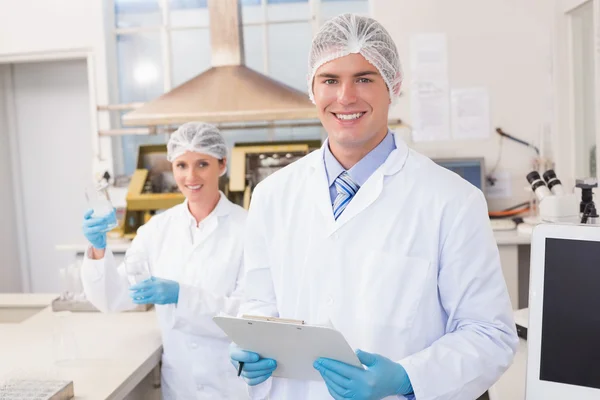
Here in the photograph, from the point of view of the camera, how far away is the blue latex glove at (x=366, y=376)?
1076 millimetres

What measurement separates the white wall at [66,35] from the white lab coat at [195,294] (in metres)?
2.45

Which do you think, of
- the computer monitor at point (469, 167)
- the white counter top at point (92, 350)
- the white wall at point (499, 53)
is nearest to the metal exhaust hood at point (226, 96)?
the white counter top at point (92, 350)

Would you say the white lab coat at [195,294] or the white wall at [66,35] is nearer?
the white lab coat at [195,294]

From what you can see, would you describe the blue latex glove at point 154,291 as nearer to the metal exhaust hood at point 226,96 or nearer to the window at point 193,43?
the metal exhaust hood at point 226,96

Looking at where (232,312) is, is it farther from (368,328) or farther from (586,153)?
(586,153)

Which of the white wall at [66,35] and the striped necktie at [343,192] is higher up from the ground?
the white wall at [66,35]

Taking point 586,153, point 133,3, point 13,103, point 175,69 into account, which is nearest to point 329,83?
point 586,153

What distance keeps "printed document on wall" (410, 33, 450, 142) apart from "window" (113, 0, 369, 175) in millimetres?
542

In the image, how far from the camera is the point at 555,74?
12.5 feet

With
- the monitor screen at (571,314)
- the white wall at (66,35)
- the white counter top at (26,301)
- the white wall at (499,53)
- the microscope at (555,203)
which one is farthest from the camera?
the white wall at (66,35)

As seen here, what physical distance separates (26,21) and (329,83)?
3822 mm

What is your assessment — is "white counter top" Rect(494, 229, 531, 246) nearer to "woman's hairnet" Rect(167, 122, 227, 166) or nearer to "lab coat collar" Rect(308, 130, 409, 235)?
"woman's hairnet" Rect(167, 122, 227, 166)

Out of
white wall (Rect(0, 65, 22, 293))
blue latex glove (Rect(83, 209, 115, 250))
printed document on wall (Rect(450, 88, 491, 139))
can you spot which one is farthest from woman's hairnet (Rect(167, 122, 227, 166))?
white wall (Rect(0, 65, 22, 293))

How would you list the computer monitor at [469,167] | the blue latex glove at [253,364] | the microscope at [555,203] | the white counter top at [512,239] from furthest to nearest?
the computer monitor at [469,167] → the white counter top at [512,239] → the microscope at [555,203] → the blue latex glove at [253,364]
